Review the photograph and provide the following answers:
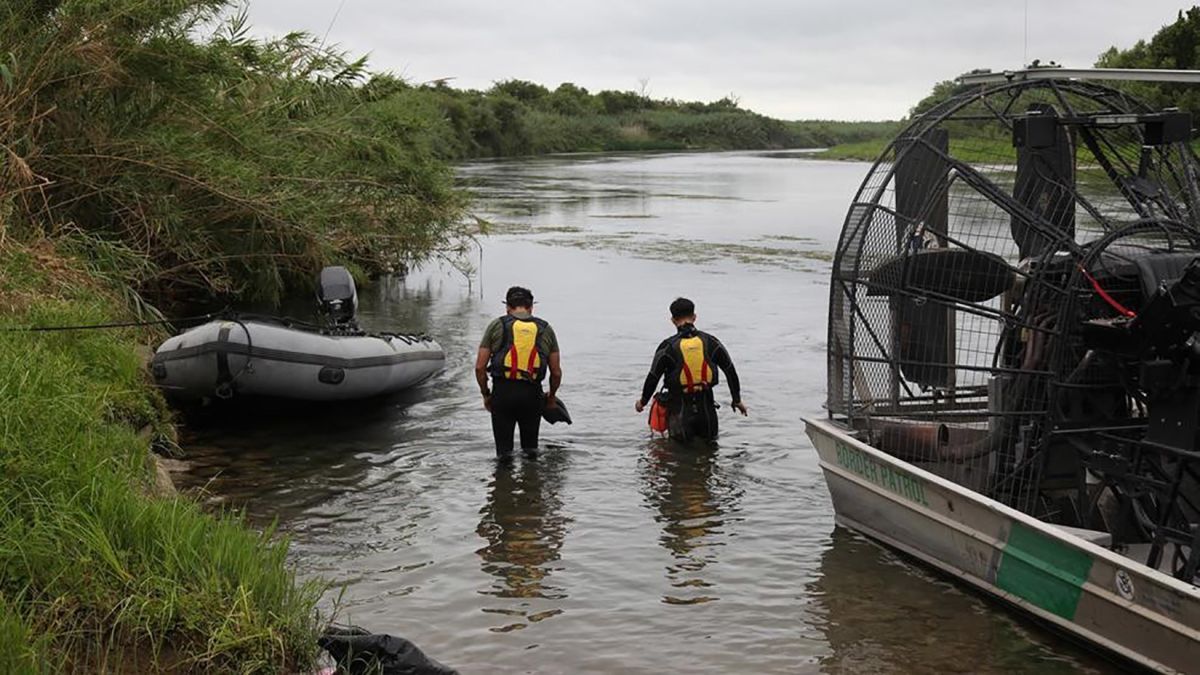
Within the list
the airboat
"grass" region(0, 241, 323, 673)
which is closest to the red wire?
the airboat

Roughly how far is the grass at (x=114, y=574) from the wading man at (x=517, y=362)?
3328 mm

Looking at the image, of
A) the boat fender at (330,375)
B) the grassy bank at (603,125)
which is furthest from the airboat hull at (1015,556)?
the grassy bank at (603,125)

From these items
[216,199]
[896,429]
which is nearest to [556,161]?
[216,199]

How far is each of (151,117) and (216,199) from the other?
1.06m

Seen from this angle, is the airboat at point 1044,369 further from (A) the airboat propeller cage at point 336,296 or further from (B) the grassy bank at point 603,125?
(B) the grassy bank at point 603,125

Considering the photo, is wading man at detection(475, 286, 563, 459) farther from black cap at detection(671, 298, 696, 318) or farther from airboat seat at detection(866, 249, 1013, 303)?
airboat seat at detection(866, 249, 1013, 303)

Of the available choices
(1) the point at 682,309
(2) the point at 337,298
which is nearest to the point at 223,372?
(2) the point at 337,298

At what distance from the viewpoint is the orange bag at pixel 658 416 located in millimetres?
11211

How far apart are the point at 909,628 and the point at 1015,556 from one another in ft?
2.33

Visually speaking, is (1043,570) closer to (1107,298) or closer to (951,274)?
(1107,298)

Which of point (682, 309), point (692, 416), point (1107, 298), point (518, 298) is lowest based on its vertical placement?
point (692, 416)

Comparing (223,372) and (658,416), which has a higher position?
(223,372)

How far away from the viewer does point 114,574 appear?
5734 mm

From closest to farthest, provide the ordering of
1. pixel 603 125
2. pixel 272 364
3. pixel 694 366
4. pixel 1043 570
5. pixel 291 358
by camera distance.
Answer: pixel 1043 570 < pixel 694 366 < pixel 272 364 < pixel 291 358 < pixel 603 125
